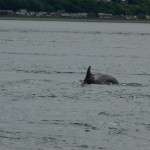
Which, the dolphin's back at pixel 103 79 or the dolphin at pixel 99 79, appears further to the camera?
the dolphin's back at pixel 103 79

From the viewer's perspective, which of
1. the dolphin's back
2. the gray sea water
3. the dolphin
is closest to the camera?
the gray sea water

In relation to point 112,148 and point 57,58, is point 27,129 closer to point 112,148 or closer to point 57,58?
point 112,148

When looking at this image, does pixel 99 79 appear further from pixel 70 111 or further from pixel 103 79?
pixel 70 111

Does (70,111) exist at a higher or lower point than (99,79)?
higher

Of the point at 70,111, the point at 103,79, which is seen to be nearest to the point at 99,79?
the point at 103,79

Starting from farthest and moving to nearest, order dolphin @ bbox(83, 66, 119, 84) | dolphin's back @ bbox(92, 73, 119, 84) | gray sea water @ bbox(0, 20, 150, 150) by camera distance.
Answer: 1. dolphin's back @ bbox(92, 73, 119, 84)
2. dolphin @ bbox(83, 66, 119, 84)
3. gray sea water @ bbox(0, 20, 150, 150)

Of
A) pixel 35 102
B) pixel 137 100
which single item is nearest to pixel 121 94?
pixel 137 100

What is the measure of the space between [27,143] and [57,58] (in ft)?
151

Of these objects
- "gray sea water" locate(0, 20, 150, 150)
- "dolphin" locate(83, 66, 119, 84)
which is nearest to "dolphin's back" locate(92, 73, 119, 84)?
"dolphin" locate(83, 66, 119, 84)

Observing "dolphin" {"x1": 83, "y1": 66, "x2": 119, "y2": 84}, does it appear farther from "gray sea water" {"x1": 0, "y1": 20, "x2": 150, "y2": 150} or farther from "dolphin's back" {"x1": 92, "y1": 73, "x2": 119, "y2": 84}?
"gray sea water" {"x1": 0, "y1": 20, "x2": 150, "y2": 150}

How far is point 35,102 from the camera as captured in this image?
37812 mm

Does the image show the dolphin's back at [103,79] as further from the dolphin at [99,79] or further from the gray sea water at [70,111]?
the gray sea water at [70,111]

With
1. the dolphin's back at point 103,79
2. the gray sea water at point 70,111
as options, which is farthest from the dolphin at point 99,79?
the gray sea water at point 70,111

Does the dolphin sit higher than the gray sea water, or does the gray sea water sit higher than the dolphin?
the gray sea water
